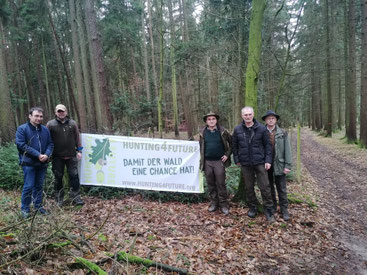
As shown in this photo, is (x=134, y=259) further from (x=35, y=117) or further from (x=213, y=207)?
(x=35, y=117)

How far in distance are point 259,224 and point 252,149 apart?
5.12 feet

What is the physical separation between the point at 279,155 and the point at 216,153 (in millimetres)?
1302

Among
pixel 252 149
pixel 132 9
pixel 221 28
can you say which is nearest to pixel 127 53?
pixel 132 9

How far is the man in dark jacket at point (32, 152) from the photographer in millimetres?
4605

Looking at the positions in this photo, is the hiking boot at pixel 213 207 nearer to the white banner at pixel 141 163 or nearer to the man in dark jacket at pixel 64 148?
the white banner at pixel 141 163

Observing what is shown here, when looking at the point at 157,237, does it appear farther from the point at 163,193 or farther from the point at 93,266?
the point at 163,193

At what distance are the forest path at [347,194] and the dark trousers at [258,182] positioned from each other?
1433 mm

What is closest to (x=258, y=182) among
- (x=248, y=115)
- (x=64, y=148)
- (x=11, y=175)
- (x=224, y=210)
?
Result: (x=224, y=210)

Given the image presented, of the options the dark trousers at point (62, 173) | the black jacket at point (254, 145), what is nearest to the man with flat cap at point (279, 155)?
the black jacket at point (254, 145)

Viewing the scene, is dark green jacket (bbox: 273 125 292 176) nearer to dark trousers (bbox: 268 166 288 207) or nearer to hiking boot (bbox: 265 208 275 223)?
dark trousers (bbox: 268 166 288 207)

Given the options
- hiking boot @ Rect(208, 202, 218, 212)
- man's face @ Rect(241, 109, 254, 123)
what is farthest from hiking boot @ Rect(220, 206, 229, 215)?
man's face @ Rect(241, 109, 254, 123)

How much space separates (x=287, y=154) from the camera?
4.84 meters

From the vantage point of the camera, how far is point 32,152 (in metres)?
4.61

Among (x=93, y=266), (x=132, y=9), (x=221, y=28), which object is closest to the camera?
(x=93, y=266)
